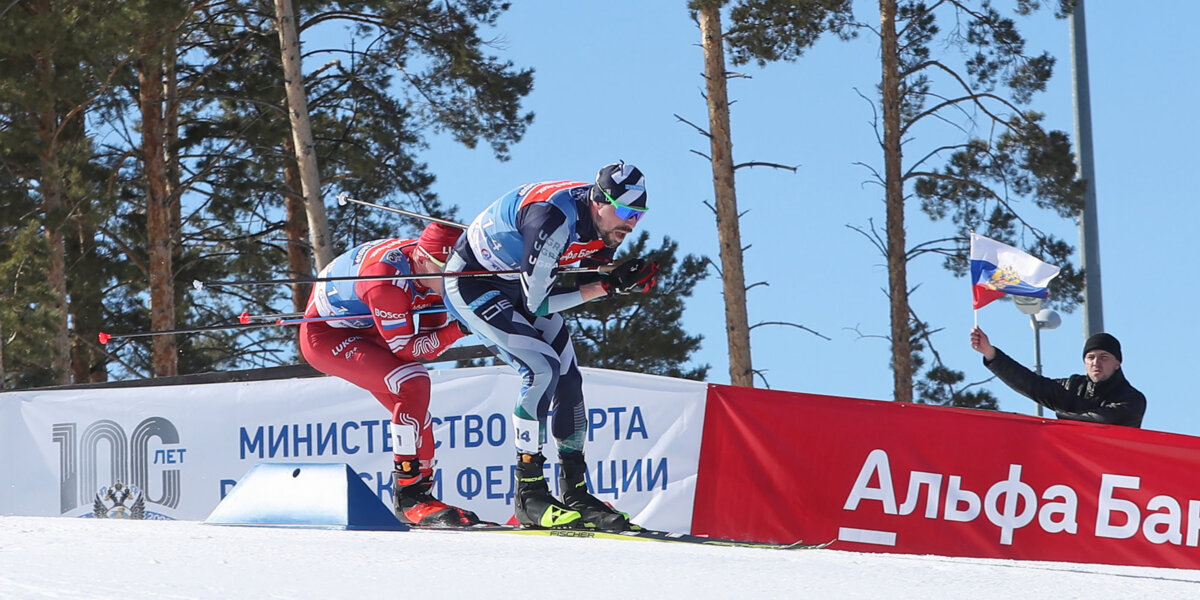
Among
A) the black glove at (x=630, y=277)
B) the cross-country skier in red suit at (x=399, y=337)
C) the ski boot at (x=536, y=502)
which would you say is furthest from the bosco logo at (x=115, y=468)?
the black glove at (x=630, y=277)

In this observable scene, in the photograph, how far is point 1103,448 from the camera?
7863mm

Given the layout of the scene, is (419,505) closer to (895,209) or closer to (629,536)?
(629,536)

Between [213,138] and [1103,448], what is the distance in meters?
16.6

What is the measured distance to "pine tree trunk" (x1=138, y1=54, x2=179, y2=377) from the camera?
20578mm

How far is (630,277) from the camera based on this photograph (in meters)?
6.42

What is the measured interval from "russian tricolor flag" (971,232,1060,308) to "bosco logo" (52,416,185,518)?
5493 millimetres

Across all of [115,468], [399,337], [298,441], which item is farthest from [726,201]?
[399,337]

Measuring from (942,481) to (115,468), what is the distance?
Result: 5.73 m

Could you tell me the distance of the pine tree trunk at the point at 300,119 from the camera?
53.3 ft

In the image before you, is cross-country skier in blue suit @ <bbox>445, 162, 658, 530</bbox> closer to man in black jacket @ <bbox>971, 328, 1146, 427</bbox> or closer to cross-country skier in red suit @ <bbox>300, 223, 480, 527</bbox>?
cross-country skier in red suit @ <bbox>300, 223, 480, 527</bbox>

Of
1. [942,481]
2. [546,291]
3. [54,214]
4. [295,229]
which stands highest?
[54,214]

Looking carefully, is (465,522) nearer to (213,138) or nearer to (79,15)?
(79,15)

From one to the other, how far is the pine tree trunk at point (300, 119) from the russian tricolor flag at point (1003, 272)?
30.9 feet

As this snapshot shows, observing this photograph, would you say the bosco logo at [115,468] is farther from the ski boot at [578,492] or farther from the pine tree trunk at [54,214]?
the pine tree trunk at [54,214]
